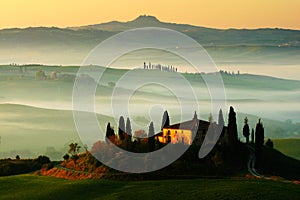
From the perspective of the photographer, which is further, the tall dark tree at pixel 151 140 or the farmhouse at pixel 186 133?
the farmhouse at pixel 186 133

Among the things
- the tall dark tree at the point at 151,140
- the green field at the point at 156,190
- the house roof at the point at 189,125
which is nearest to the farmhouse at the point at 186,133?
the house roof at the point at 189,125

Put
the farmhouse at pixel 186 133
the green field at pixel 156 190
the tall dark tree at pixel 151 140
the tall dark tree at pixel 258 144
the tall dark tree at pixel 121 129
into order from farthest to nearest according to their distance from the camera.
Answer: the farmhouse at pixel 186 133 < the tall dark tree at pixel 121 129 < the tall dark tree at pixel 151 140 < the tall dark tree at pixel 258 144 < the green field at pixel 156 190

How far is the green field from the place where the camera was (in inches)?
4232

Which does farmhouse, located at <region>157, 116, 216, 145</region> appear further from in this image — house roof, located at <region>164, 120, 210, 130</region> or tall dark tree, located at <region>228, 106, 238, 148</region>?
tall dark tree, located at <region>228, 106, 238, 148</region>

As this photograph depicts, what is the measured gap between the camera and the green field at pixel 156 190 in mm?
107500

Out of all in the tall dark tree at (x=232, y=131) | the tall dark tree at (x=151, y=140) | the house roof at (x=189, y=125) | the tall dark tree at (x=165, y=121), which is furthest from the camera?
the tall dark tree at (x=165, y=121)

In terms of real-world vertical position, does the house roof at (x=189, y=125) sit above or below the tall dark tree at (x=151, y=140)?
above

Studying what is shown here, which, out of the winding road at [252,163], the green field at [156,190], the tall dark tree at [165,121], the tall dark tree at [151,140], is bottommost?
the green field at [156,190]

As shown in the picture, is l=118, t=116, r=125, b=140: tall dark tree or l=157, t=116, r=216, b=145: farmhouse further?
l=157, t=116, r=216, b=145: farmhouse

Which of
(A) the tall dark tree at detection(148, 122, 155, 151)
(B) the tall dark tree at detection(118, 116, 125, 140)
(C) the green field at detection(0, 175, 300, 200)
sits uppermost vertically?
(B) the tall dark tree at detection(118, 116, 125, 140)

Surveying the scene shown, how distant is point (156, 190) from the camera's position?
114m

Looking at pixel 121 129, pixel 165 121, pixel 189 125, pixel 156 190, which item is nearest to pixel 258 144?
pixel 189 125

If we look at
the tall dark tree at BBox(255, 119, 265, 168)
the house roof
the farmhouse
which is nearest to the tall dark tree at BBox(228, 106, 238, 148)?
the tall dark tree at BBox(255, 119, 265, 168)

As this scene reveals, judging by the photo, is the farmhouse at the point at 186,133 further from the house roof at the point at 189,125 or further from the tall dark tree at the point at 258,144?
the tall dark tree at the point at 258,144
